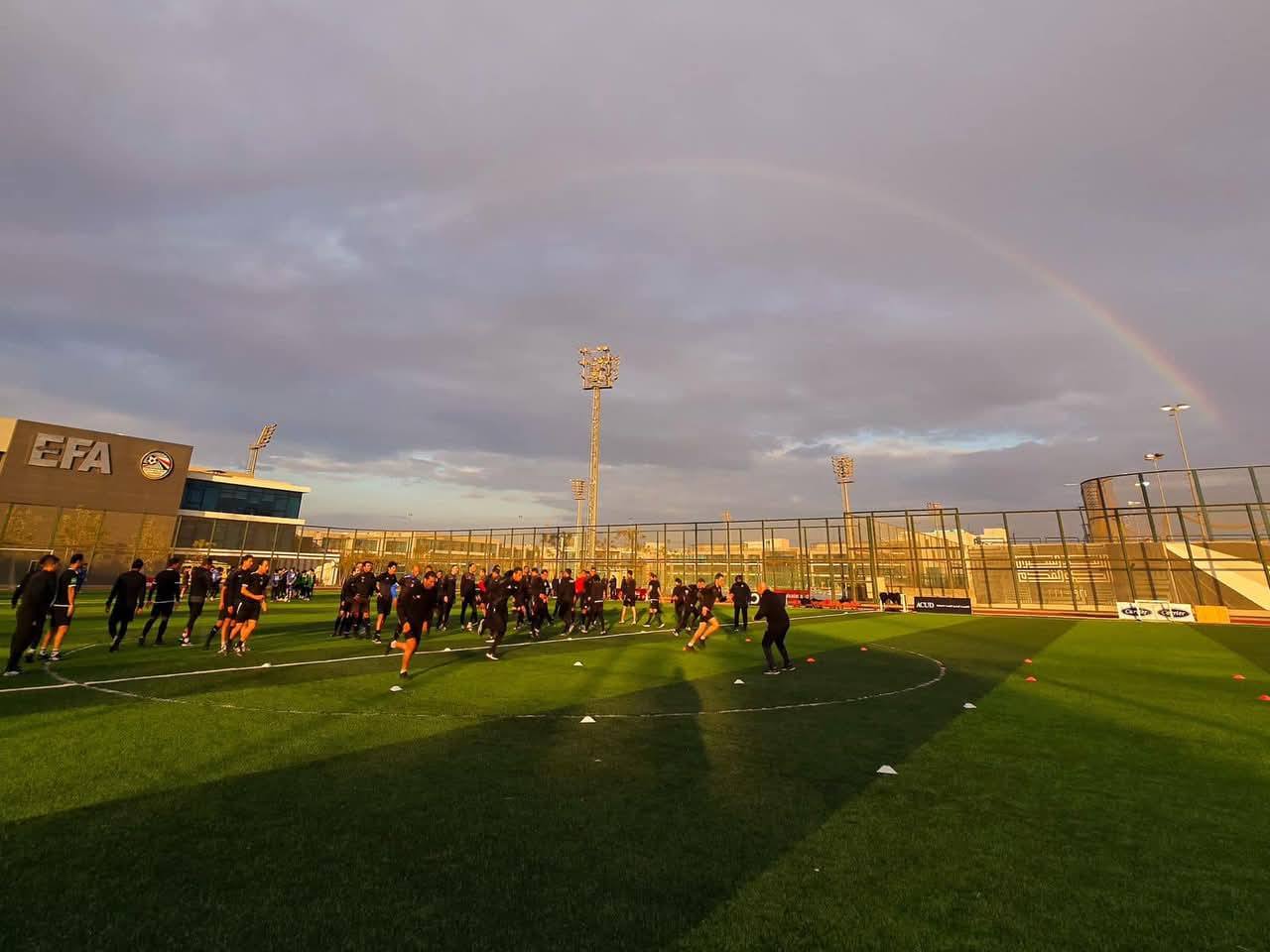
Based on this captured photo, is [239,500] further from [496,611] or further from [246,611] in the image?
[496,611]

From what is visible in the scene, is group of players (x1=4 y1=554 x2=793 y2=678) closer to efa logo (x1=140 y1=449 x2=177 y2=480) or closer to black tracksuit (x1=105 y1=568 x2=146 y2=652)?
black tracksuit (x1=105 y1=568 x2=146 y2=652)

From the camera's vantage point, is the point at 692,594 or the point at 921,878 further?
the point at 692,594

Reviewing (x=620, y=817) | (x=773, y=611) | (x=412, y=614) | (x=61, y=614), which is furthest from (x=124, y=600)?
(x=773, y=611)

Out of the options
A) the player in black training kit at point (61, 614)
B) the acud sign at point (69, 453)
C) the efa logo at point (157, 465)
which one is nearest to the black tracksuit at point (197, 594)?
the player in black training kit at point (61, 614)

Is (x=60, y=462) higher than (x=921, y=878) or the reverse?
higher

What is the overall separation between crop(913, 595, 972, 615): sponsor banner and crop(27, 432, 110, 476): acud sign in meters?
68.1

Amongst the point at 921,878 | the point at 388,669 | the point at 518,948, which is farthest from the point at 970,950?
the point at 388,669

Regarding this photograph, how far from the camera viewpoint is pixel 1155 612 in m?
30.5

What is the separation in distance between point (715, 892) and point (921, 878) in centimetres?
156

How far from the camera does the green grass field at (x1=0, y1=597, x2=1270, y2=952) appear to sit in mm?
3473

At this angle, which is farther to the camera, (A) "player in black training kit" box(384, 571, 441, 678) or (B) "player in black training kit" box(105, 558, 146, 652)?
(B) "player in black training kit" box(105, 558, 146, 652)

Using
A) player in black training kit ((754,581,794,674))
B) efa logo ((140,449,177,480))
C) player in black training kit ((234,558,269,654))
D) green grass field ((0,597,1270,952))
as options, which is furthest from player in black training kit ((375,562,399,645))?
efa logo ((140,449,177,480))

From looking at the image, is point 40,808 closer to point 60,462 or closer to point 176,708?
point 176,708

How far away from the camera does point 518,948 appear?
3.21 meters
